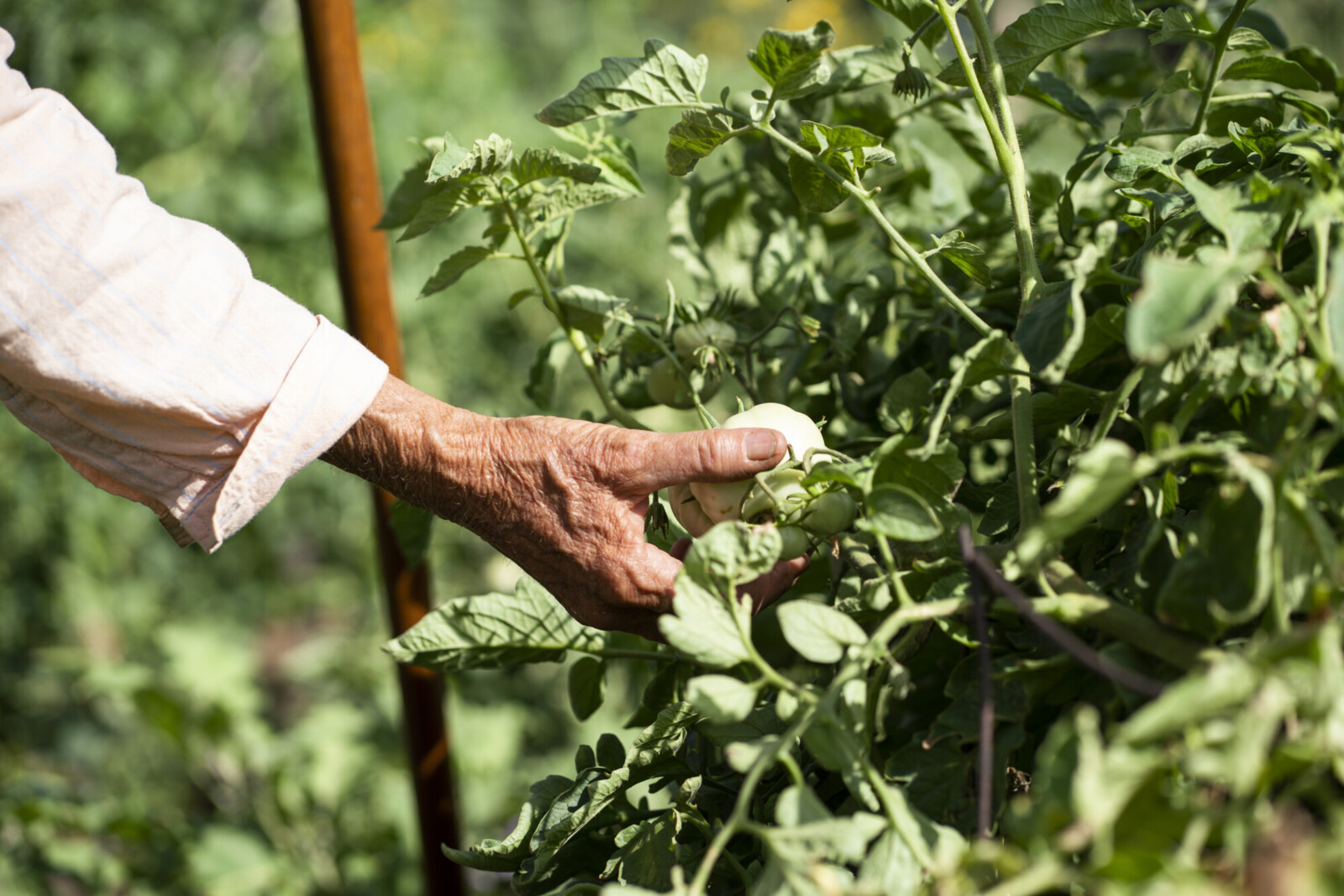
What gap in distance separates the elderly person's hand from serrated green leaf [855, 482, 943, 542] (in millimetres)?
159

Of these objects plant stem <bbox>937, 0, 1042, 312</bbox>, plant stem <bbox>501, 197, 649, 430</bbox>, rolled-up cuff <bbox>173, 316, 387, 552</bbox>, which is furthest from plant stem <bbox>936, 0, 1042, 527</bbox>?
rolled-up cuff <bbox>173, 316, 387, 552</bbox>

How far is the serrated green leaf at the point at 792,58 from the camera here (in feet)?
1.77

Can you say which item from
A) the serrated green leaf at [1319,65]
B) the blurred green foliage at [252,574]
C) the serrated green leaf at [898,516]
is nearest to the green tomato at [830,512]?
the serrated green leaf at [898,516]

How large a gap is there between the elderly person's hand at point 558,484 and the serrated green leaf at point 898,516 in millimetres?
159

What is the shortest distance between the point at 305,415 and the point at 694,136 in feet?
1.08

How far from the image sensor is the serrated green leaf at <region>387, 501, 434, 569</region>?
0.81 m

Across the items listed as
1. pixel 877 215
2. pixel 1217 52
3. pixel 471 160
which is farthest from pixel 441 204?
pixel 1217 52

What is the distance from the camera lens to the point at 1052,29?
1.95ft

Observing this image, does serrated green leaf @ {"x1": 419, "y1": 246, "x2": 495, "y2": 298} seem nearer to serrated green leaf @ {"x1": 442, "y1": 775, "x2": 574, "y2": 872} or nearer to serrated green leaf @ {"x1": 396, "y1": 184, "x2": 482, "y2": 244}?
serrated green leaf @ {"x1": 396, "y1": 184, "x2": 482, "y2": 244}

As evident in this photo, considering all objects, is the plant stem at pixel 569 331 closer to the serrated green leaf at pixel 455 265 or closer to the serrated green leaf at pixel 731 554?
the serrated green leaf at pixel 455 265

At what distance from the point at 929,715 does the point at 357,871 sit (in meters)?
1.23

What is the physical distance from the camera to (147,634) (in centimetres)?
246

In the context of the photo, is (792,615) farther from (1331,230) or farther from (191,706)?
(191,706)

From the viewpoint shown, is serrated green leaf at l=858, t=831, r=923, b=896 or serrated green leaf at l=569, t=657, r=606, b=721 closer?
serrated green leaf at l=858, t=831, r=923, b=896
